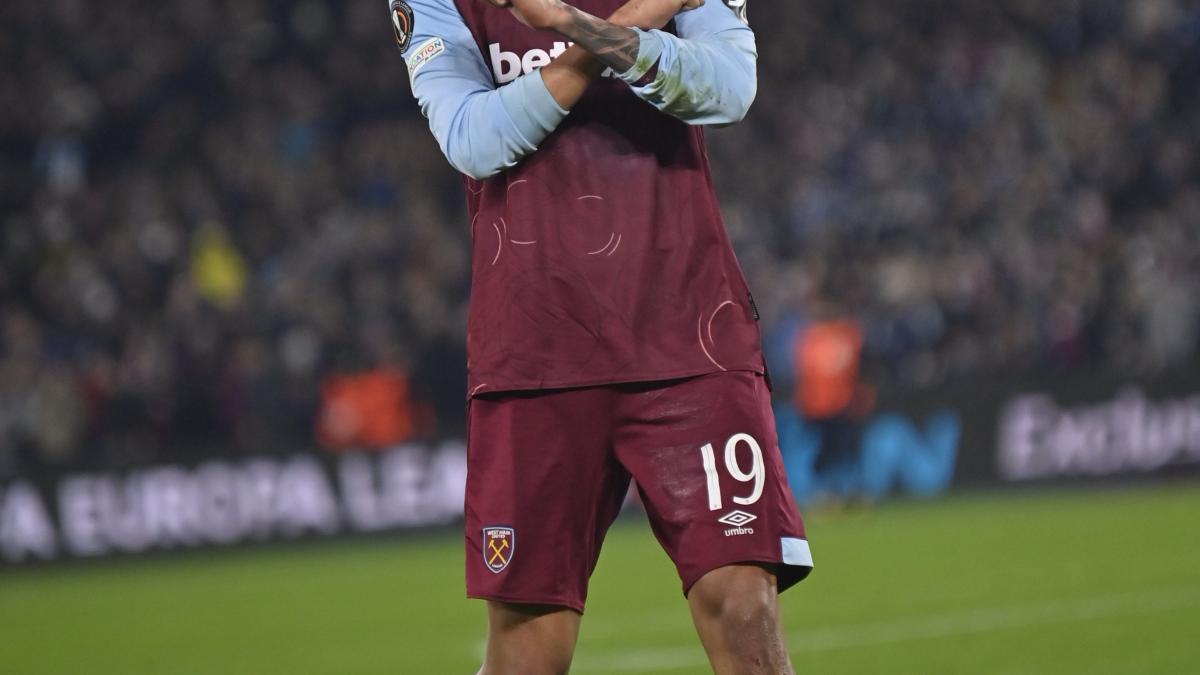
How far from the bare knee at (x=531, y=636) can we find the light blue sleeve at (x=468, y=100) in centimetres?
84

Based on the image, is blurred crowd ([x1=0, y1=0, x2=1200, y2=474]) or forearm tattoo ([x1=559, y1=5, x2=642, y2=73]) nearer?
forearm tattoo ([x1=559, y1=5, x2=642, y2=73])

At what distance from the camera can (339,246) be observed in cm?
A: 1667

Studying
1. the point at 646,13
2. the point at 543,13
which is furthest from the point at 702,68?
the point at 543,13

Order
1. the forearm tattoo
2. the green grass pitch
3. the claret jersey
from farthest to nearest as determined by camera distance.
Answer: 1. the green grass pitch
2. the claret jersey
3. the forearm tattoo

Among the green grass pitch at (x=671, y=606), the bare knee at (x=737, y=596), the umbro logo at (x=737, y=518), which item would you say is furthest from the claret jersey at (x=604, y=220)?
the green grass pitch at (x=671, y=606)

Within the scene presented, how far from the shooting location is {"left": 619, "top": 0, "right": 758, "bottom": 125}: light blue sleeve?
313 centimetres

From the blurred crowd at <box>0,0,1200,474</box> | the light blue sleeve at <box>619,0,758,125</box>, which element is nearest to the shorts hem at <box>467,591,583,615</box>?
the light blue sleeve at <box>619,0,758,125</box>

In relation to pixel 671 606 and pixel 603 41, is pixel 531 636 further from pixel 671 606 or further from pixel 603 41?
pixel 671 606

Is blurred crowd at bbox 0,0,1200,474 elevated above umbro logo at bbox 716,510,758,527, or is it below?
below

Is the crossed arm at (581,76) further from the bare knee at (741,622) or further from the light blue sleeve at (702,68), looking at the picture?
the bare knee at (741,622)

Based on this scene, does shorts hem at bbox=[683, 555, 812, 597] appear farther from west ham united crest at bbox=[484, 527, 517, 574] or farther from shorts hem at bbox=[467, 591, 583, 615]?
west ham united crest at bbox=[484, 527, 517, 574]

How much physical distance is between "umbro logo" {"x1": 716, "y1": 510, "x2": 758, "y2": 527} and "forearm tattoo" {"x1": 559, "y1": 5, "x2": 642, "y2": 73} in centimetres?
84

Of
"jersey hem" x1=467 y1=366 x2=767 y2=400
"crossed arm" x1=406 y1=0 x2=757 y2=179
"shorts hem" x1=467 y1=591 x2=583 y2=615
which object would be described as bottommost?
"shorts hem" x1=467 y1=591 x2=583 y2=615

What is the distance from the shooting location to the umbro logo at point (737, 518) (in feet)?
10.5
